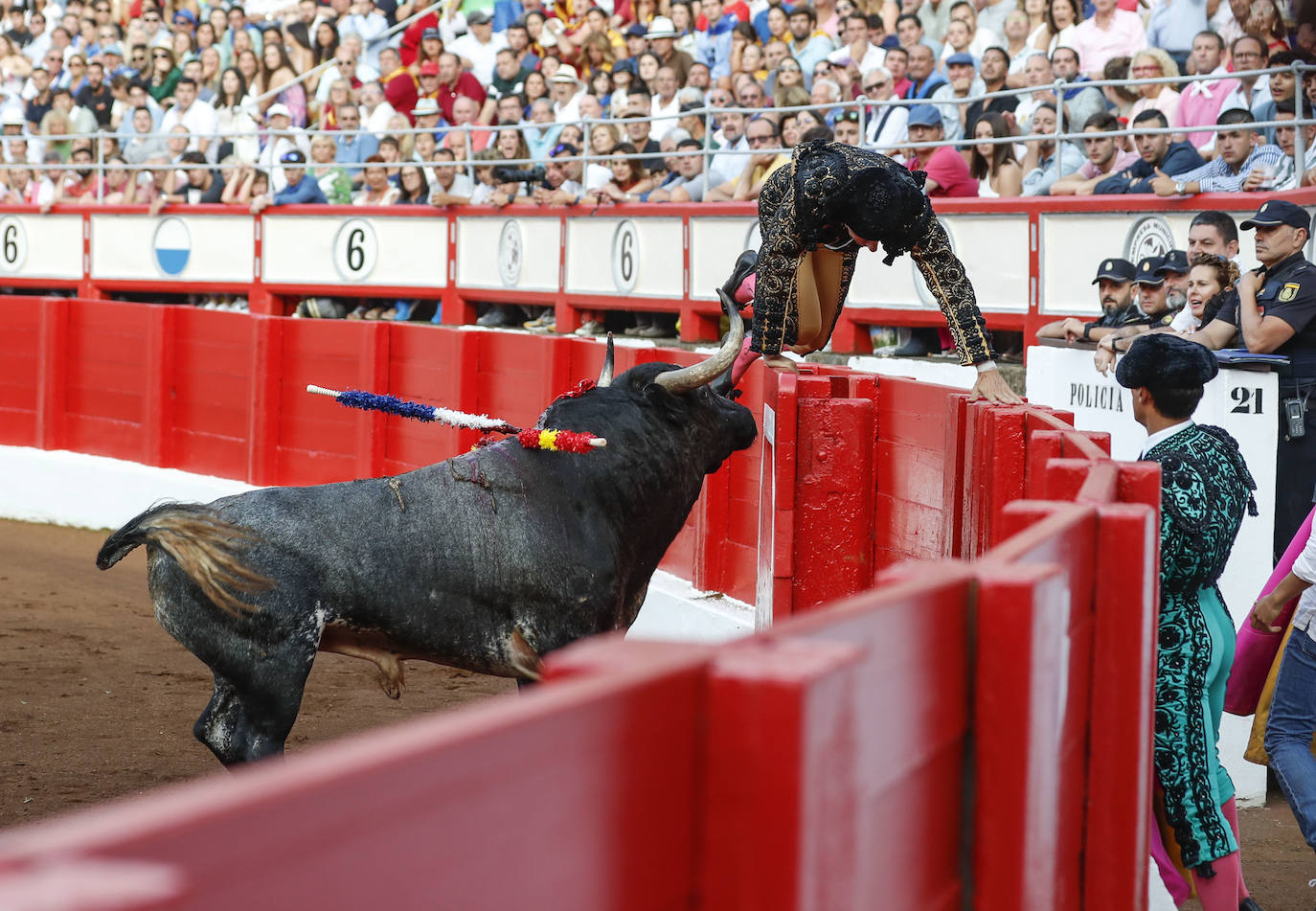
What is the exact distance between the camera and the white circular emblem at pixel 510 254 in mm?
11133

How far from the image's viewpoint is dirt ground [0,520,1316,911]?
438 centimetres

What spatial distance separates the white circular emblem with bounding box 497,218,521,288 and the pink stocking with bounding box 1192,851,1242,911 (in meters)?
8.45

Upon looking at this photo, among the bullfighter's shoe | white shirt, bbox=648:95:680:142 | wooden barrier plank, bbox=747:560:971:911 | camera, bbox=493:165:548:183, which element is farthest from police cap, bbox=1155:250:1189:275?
camera, bbox=493:165:548:183

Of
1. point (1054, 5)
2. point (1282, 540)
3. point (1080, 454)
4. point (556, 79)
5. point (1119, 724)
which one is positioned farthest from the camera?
point (556, 79)

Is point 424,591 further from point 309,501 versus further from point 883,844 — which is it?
point 883,844

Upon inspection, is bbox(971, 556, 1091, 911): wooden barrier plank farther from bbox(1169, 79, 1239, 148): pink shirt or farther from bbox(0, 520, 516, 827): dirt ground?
bbox(1169, 79, 1239, 148): pink shirt

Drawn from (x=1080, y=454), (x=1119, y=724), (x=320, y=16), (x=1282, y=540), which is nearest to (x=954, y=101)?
(x=1282, y=540)

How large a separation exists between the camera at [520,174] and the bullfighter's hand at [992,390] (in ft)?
24.1

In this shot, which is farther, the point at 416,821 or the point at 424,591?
the point at 424,591

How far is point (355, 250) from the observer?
40.0 feet

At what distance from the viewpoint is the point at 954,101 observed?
7.68 meters

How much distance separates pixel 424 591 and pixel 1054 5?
6138mm

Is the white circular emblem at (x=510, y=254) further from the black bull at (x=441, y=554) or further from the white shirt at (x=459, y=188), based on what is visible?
the black bull at (x=441, y=554)

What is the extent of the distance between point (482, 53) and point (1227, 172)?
7460mm
